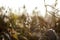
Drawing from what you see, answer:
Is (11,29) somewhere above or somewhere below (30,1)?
below

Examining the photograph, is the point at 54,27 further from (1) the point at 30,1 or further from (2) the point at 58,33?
(1) the point at 30,1

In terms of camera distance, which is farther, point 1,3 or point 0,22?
point 1,3

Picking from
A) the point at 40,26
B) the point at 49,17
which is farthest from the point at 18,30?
the point at 49,17

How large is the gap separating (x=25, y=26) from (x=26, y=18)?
110 millimetres

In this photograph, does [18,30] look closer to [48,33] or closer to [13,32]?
[13,32]

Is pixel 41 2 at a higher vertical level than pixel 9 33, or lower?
higher

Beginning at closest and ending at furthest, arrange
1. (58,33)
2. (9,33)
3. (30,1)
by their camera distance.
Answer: (9,33) < (58,33) < (30,1)

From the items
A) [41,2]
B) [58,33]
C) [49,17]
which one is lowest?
[58,33]

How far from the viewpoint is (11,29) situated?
8.42ft

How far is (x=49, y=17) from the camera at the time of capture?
2.79 meters

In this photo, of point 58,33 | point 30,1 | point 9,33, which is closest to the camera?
point 9,33

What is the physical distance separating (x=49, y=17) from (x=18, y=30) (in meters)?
0.45

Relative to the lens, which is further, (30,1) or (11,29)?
(30,1)

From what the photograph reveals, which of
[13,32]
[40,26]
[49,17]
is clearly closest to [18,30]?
[13,32]
